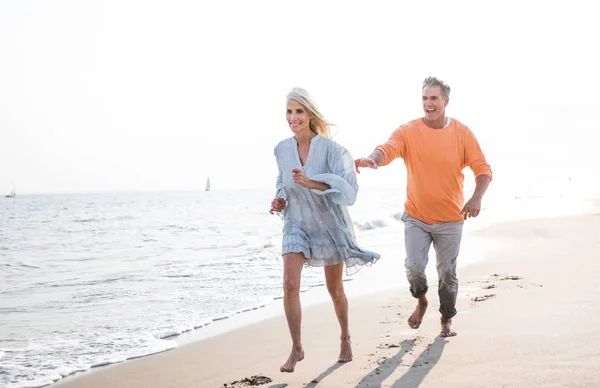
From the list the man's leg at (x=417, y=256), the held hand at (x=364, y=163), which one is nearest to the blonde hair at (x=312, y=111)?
the held hand at (x=364, y=163)

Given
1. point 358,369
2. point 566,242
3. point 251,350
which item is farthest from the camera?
point 566,242

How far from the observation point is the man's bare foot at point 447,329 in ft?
16.4

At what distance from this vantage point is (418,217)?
515cm

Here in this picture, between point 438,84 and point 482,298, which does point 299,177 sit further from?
point 482,298

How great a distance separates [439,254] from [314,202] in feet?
4.59

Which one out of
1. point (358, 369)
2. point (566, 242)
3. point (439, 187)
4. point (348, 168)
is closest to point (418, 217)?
point (439, 187)

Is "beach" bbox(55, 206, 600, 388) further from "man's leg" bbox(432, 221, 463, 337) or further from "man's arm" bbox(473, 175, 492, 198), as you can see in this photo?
"man's arm" bbox(473, 175, 492, 198)

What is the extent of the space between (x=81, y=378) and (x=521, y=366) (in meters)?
3.30

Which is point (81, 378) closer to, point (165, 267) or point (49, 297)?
point (49, 297)

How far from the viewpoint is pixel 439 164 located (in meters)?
5.04

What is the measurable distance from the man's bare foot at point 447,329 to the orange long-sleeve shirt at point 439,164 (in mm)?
817

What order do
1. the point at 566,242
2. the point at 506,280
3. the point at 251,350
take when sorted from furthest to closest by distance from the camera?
the point at 566,242, the point at 506,280, the point at 251,350

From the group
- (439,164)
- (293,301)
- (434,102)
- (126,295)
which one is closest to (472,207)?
(439,164)

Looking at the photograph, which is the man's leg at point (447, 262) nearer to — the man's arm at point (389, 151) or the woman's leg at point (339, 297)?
the man's arm at point (389, 151)
